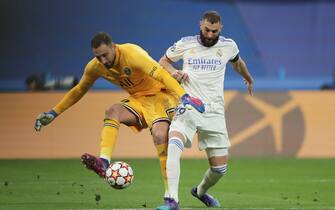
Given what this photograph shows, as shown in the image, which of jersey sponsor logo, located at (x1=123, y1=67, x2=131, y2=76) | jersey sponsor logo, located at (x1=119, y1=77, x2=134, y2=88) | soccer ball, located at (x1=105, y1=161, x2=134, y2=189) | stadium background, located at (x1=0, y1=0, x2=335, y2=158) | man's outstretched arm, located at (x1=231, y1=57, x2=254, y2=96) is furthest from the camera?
stadium background, located at (x1=0, y1=0, x2=335, y2=158)

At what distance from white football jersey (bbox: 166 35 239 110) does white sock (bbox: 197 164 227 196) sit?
662mm

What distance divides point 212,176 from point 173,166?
1.04 meters

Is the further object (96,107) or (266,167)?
(96,107)

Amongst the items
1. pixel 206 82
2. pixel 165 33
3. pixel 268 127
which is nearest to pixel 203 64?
pixel 206 82

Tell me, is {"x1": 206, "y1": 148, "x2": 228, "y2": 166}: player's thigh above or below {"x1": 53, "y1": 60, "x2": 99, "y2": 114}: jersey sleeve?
below

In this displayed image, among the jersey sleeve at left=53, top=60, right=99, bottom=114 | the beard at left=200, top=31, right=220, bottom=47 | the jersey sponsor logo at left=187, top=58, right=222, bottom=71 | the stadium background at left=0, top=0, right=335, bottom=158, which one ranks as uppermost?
the stadium background at left=0, top=0, right=335, bottom=158

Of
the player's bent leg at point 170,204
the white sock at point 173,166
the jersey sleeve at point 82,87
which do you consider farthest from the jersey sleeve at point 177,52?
the player's bent leg at point 170,204

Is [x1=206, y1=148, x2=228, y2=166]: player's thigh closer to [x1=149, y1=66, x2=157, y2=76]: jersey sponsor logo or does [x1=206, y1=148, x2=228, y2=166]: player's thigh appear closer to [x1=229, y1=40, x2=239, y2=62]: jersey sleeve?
[x1=229, y1=40, x2=239, y2=62]: jersey sleeve

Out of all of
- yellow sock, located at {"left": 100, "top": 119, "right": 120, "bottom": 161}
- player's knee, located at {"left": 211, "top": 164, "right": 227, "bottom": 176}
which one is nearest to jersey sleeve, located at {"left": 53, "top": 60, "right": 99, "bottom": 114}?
yellow sock, located at {"left": 100, "top": 119, "right": 120, "bottom": 161}

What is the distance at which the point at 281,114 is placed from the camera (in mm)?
17062

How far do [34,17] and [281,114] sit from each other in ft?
20.8

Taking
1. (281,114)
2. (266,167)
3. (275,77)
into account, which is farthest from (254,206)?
(275,77)

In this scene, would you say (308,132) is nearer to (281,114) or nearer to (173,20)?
(281,114)

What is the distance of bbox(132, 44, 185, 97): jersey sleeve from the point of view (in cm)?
854
